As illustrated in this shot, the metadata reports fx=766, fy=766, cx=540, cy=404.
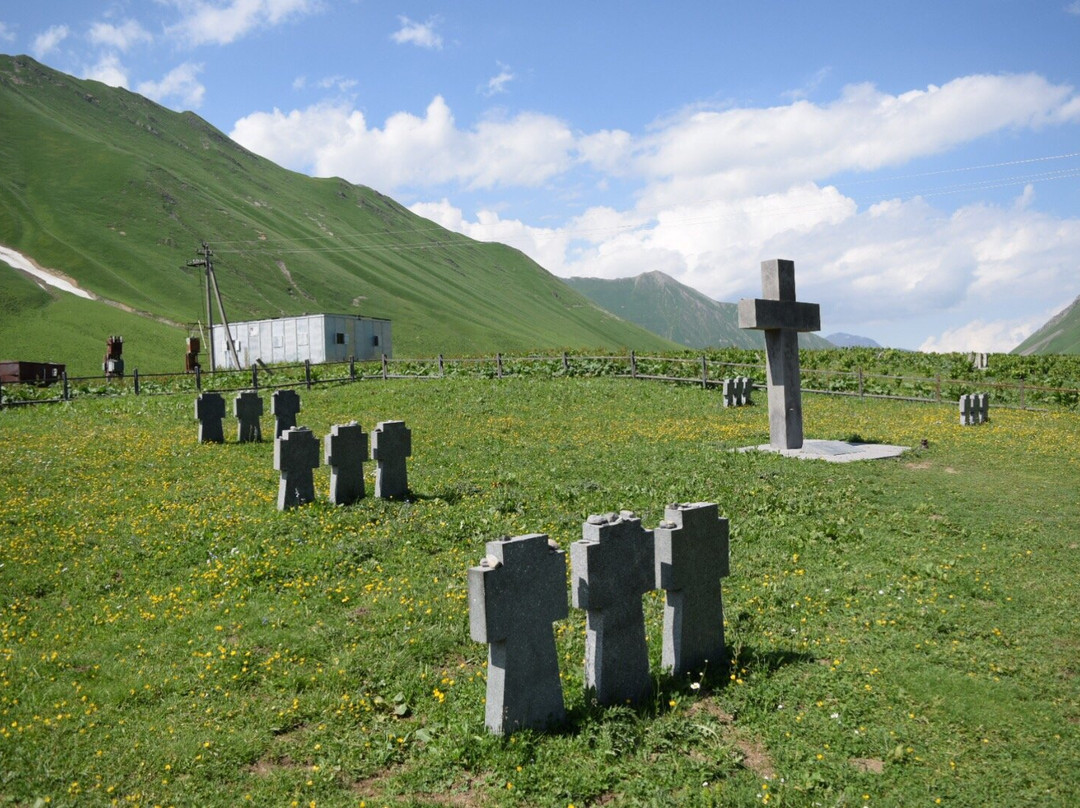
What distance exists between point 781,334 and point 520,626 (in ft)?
46.5

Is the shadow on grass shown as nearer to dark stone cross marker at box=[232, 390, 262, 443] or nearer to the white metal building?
dark stone cross marker at box=[232, 390, 262, 443]

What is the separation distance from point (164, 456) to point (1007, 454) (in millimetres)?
19184

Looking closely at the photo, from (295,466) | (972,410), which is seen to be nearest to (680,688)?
(295,466)

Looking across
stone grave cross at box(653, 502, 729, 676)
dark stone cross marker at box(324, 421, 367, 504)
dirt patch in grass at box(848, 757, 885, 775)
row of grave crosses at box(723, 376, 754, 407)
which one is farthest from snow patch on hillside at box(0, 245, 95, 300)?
dirt patch in grass at box(848, 757, 885, 775)

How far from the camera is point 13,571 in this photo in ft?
30.8

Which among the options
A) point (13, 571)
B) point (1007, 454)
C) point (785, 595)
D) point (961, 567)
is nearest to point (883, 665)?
point (785, 595)

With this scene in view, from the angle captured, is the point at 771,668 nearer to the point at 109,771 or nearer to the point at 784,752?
the point at 784,752

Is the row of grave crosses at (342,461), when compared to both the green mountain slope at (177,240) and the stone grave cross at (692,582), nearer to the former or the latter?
the stone grave cross at (692,582)

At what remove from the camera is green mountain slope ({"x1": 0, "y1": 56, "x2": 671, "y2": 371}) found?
344 feet

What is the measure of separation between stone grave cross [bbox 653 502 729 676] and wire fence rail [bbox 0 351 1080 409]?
2547 cm

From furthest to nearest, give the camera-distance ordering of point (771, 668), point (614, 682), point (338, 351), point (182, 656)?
point (338, 351) → point (182, 656) → point (771, 668) → point (614, 682)

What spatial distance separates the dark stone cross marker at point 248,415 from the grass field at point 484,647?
4009 millimetres

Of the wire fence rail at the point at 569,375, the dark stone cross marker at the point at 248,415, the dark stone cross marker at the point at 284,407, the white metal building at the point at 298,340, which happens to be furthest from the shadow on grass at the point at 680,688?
the white metal building at the point at 298,340

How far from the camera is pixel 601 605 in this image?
5879 millimetres
